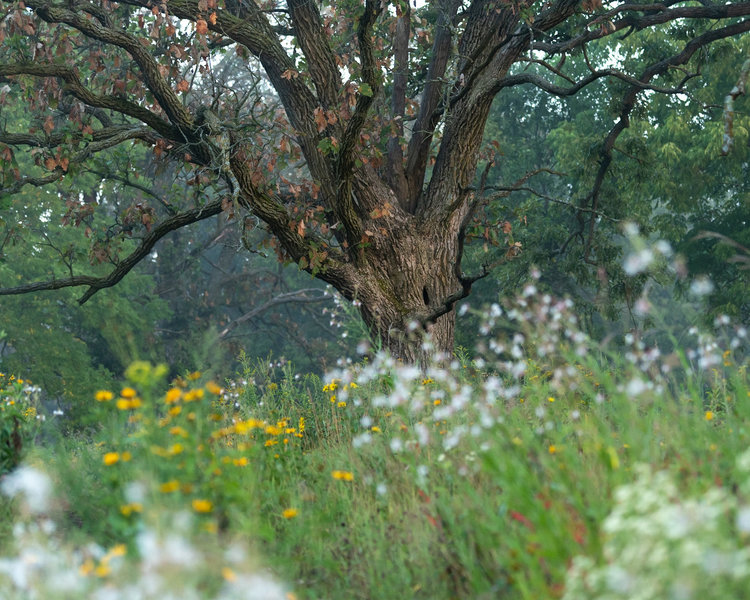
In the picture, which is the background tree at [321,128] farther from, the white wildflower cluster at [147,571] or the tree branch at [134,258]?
the white wildflower cluster at [147,571]

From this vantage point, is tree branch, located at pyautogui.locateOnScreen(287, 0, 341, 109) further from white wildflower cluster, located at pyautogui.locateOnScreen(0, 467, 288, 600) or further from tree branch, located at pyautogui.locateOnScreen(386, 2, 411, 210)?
white wildflower cluster, located at pyautogui.locateOnScreen(0, 467, 288, 600)

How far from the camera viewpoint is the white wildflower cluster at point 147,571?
2314 mm

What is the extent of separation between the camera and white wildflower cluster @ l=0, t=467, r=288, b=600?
2.31 metres

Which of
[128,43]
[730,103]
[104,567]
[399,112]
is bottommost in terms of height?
[104,567]

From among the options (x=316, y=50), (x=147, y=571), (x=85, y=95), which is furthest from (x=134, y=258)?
(x=147, y=571)

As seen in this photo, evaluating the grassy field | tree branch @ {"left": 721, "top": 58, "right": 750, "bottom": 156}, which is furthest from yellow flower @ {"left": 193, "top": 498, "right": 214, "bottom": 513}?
tree branch @ {"left": 721, "top": 58, "right": 750, "bottom": 156}

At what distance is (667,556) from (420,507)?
6.27 feet

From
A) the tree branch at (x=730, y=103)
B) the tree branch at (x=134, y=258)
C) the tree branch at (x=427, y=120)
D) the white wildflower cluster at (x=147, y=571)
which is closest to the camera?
the white wildflower cluster at (x=147, y=571)

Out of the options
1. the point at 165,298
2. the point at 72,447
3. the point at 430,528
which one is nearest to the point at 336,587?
the point at 430,528

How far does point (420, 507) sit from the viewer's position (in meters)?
4.15

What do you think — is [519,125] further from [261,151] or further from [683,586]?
[683,586]

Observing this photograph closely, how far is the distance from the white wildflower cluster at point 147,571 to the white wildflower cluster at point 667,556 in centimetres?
100

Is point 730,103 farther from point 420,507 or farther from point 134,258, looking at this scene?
point 134,258

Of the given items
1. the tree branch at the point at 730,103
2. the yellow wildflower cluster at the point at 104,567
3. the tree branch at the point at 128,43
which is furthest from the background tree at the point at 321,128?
the yellow wildflower cluster at the point at 104,567
